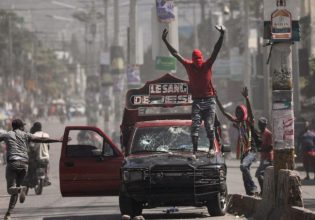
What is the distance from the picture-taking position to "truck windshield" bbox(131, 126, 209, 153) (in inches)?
668

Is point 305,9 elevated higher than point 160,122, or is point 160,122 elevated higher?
point 305,9

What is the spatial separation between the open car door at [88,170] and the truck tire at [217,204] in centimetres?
221

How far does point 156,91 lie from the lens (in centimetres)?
2061

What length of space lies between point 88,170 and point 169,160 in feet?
8.29

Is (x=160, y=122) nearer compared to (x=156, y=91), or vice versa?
(x=160, y=122)

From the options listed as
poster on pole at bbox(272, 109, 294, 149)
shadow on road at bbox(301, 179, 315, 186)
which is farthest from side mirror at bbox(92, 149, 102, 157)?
shadow on road at bbox(301, 179, 315, 186)

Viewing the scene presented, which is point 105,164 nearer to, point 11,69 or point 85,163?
point 85,163

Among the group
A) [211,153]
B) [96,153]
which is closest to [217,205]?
[211,153]

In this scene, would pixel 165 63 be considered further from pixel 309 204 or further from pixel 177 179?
pixel 177 179

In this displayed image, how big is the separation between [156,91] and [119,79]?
2059 inches

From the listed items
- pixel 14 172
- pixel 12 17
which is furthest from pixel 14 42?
pixel 14 172

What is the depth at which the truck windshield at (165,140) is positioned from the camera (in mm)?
16969

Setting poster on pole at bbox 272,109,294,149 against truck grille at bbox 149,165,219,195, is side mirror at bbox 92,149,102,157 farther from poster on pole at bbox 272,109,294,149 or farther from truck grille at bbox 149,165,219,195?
poster on pole at bbox 272,109,294,149

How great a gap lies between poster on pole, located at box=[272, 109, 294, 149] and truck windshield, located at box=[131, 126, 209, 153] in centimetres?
153
